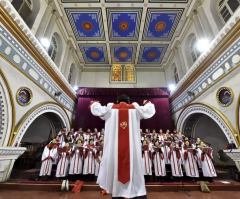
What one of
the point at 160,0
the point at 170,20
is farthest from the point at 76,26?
the point at 170,20

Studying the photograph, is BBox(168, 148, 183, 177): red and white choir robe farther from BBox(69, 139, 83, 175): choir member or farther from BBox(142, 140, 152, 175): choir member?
BBox(69, 139, 83, 175): choir member

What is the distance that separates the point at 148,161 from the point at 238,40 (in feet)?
14.7

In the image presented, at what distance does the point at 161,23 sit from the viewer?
809 cm

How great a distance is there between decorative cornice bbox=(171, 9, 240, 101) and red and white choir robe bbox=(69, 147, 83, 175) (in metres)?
5.67

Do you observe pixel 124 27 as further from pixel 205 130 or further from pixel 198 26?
pixel 205 130

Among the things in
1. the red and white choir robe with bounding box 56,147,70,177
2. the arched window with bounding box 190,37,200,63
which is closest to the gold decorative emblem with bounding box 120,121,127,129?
the red and white choir robe with bounding box 56,147,70,177

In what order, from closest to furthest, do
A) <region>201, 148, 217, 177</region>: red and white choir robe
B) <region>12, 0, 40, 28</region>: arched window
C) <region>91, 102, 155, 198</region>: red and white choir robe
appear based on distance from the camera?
<region>91, 102, 155, 198</region>: red and white choir robe → <region>201, 148, 217, 177</region>: red and white choir robe → <region>12, 0, 40, 28</region>: arched window

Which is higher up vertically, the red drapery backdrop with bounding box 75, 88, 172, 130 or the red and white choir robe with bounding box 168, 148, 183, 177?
the red drapery backdrop with bounding box 75, 88, 172, 130

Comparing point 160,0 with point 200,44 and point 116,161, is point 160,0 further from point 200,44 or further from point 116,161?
point 116,161

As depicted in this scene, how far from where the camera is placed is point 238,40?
4.27 meters

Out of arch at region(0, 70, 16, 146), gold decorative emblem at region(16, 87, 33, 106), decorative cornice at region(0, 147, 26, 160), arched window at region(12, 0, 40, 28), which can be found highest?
arched window at region(12, 0, 40, 28)

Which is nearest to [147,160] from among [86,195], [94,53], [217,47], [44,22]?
[86,195]

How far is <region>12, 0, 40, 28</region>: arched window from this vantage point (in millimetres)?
5279

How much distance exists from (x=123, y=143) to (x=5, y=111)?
11.7ft
